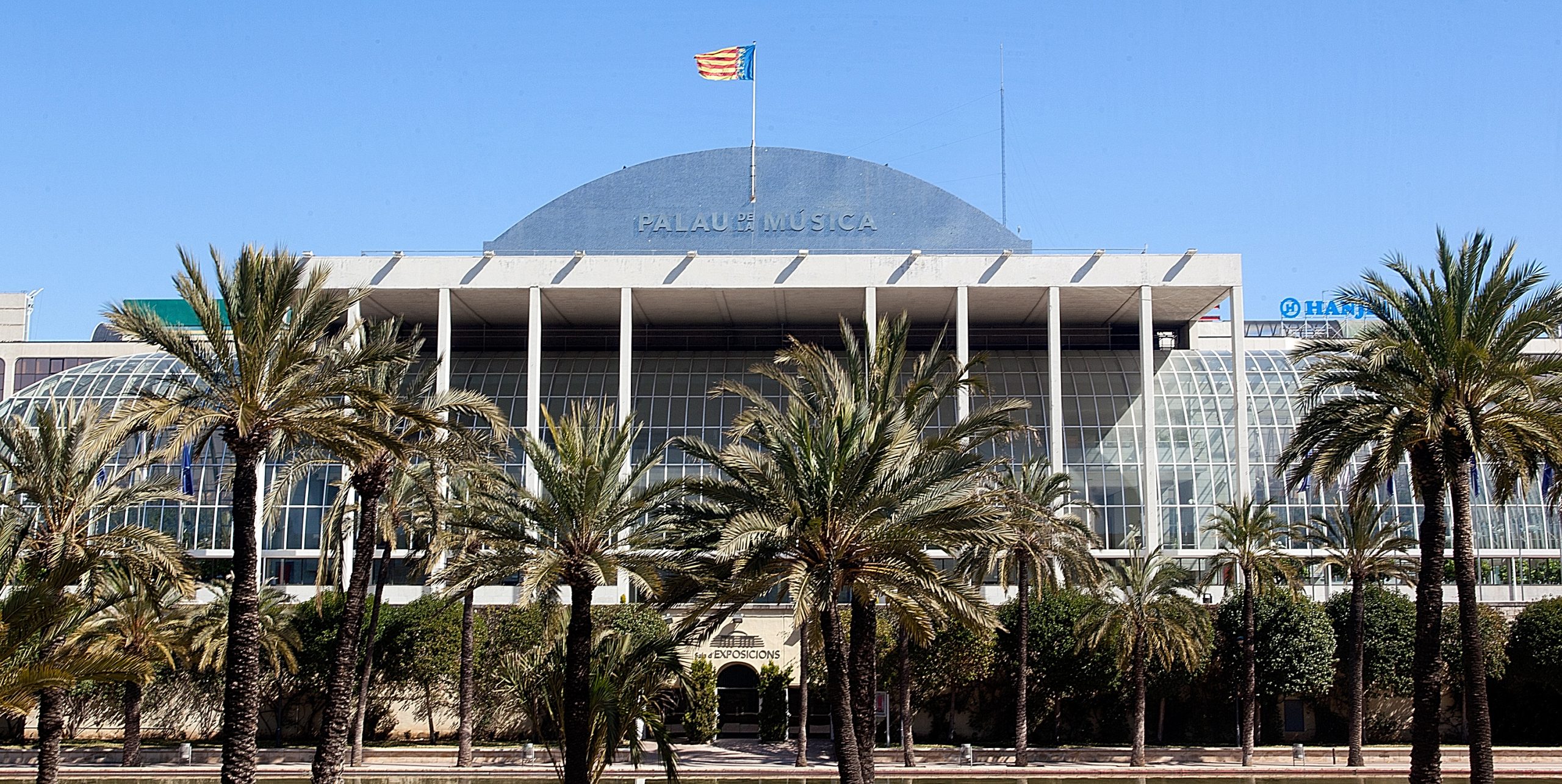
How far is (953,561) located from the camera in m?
54.8

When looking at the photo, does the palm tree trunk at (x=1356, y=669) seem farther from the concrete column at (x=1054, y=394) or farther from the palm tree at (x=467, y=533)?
the palm tree at (x=467, y=533)

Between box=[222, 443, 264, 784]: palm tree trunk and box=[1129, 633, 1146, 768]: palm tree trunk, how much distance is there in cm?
3035

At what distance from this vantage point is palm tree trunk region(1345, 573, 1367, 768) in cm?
4528

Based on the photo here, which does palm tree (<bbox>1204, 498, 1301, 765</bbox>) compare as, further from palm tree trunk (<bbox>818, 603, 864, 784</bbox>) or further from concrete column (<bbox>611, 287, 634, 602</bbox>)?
palm tree trunk (<bbox>818, 603, 864, 784</bbox>)

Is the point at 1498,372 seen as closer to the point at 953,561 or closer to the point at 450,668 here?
the point at 953,561

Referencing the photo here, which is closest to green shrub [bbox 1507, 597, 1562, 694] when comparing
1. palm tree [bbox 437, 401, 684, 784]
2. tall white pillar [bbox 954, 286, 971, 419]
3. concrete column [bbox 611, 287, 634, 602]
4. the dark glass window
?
tall white pillar [bbox 954, 286, 971, 419]

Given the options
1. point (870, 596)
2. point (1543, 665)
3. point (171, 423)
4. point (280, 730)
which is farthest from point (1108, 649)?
point (171, 423)

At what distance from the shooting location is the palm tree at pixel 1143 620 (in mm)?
46312

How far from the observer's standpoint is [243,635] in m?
24.2

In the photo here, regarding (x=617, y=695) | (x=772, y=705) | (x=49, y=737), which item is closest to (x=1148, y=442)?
(x=772, y=705)

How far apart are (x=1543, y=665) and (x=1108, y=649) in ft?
50.0

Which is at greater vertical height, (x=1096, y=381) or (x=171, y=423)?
(x=1096, y=381)

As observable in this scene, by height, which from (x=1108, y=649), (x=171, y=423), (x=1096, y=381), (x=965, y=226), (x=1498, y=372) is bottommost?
(x=1108, y=649)

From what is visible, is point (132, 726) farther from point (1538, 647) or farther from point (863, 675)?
point (1538, 647)
